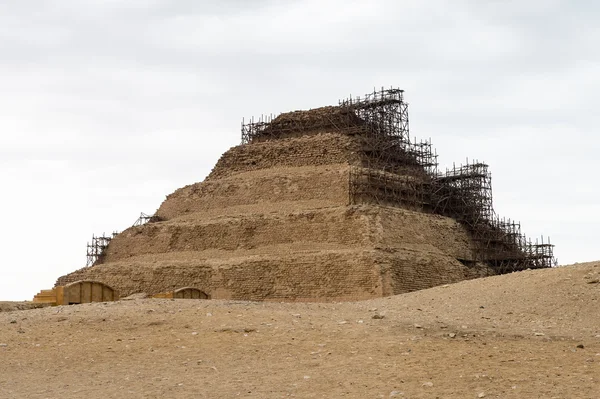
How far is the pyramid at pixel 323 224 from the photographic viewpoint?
158 feet

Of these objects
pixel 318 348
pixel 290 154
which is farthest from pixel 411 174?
pixel 318 348

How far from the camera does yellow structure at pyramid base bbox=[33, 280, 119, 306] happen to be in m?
35.4

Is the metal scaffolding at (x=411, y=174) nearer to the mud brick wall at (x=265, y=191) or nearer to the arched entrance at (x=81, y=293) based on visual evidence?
the mud brick wall at (x=265, y=191)

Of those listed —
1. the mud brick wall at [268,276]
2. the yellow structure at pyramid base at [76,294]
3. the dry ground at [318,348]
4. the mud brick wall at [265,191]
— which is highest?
the mud brick wall at [265,191]

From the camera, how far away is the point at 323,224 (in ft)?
167

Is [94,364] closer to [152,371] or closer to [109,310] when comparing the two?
[152,371]

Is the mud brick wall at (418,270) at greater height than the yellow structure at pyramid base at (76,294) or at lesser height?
greater

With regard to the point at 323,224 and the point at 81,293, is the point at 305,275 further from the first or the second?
the point at 81,293

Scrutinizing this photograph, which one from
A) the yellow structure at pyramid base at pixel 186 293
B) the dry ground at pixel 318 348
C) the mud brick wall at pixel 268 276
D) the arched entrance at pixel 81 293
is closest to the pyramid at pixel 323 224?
the mud brick wall at pixel 268 276

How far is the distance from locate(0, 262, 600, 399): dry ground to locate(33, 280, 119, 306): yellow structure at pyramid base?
26.2 ft

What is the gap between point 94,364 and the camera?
20.6 m

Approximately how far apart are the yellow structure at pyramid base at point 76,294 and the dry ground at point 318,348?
7975 millimetres

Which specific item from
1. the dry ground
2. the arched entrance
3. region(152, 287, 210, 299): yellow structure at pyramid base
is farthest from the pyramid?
the dry ground

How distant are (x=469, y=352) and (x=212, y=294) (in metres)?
32.1
